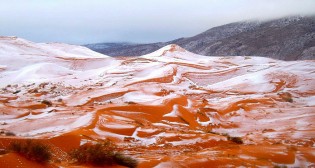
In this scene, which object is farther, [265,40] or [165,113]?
[265,40]

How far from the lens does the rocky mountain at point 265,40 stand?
95.6 metres

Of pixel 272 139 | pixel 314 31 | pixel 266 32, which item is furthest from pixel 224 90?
pixel 266 32

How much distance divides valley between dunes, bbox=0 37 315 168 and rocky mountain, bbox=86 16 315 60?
64134mm

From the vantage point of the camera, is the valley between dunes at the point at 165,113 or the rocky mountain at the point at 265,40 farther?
the rocky mountain at the point at 265,40

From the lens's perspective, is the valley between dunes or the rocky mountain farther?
the rocky mountain

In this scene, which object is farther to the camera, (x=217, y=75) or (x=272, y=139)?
(x=217, y=75)

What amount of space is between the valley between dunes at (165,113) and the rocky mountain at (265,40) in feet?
210

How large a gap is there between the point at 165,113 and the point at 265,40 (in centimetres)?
9713

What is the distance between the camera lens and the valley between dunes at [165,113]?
9.64 metres

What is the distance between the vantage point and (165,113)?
54.1 feet

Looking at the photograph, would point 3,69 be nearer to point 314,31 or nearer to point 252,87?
point 252,87

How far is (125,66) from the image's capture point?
1407 inches

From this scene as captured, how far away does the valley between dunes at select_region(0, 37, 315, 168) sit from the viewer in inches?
380

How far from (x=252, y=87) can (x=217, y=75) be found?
23.6 ft
